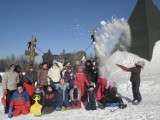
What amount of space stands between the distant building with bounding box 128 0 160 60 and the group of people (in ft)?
22.0

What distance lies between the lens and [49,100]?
876 cm

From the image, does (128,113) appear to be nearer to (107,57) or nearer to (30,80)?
(30,80)

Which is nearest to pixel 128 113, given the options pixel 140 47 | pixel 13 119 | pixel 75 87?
pixel 75 87

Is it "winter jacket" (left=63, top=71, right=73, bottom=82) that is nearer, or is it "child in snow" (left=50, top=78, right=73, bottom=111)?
"child in snow" (left=50, top=78, right=73, bottom=111)

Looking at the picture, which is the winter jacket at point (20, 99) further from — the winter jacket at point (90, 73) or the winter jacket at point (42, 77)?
the winter jacket at point (90, 73)

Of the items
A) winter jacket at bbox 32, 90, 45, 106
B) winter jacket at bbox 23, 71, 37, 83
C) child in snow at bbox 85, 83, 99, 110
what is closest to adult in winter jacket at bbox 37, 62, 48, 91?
winter jacket at bbox 23, 71, 37, 83

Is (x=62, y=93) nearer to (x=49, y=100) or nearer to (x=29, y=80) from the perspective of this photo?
(x=49, y=100)

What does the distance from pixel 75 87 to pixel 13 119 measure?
2.32 m

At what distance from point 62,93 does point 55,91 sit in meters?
0.27

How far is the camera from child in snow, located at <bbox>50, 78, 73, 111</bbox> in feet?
29.0

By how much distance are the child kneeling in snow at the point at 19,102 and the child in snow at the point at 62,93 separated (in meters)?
1.00

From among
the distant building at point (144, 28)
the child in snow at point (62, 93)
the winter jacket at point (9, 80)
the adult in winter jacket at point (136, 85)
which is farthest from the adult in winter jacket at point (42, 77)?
the distant building at point (144, 28)

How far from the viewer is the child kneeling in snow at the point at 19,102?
335 inches

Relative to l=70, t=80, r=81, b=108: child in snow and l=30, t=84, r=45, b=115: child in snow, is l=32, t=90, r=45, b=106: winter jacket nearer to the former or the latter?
l=30, t=84, r=45, b=115: child in snow
